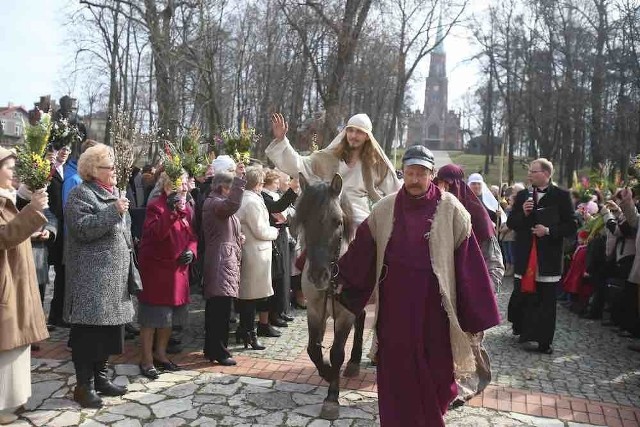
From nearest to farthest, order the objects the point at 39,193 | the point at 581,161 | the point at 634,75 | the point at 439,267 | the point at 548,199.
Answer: the point at 439,267 < the point at 39,193 < the point at 548,199 < the point at 634,75 < the point at 581,161

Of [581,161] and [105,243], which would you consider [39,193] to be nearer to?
[105,243]

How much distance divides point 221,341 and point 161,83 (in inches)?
629

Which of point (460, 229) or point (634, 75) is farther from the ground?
point (634, 75)

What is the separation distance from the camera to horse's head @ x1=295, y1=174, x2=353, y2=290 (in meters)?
4.33

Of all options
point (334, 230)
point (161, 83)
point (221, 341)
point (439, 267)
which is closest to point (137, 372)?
point (221, 341)

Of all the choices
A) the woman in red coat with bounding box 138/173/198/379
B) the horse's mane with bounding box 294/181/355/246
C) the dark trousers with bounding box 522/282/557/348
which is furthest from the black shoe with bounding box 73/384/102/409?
the dark trousers with bounding box 522/282/557/348

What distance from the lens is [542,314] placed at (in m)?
6.86

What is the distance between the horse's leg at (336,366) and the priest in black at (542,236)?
9.83 feet

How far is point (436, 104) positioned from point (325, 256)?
102m

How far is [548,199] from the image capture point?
677 centimetres

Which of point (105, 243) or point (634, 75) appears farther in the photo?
point (634, 75)

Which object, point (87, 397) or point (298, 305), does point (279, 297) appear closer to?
point (298, 305)

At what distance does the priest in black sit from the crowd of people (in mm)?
18

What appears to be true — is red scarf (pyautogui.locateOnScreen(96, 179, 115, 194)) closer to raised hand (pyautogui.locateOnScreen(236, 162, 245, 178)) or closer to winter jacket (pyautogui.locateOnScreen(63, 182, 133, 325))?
winter jacket (pyautogui.locateOnScreen(63, 182, 133, 325))
